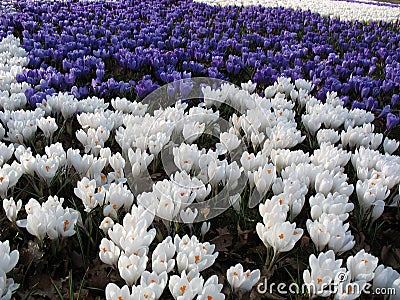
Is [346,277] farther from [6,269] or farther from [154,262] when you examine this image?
[6,269]

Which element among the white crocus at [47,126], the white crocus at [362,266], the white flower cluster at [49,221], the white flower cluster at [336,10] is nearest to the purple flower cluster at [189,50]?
the white crocus at [47,126]

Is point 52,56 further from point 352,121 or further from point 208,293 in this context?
point 208,293

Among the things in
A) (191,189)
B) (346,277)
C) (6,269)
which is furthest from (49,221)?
(346,277)

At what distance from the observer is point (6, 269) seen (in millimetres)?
2080

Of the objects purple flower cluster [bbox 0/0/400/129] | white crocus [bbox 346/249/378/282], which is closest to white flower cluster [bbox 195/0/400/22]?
purple flower cluster [bbox 0/0/400/129]

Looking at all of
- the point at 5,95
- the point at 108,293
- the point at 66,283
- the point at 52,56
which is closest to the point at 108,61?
the point at 52,56

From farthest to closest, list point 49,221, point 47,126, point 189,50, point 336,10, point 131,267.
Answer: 1. point 336,10
2. point 189,50
3. point 47,126
4. point 49,221
5. point 131,267

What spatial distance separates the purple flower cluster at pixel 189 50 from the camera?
523 cm

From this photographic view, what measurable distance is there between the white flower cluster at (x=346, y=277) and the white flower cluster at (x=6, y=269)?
4.29 feet

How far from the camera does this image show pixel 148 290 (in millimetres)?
1905

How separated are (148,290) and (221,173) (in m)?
1.15

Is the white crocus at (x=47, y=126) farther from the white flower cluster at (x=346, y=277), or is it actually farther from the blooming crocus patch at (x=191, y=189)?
the white flower cluster at (x=346, y=277)

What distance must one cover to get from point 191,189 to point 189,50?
173 inches

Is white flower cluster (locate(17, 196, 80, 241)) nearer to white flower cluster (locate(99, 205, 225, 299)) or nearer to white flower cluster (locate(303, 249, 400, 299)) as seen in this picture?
white flower cluster (locate(99, 205, 225, 299))
